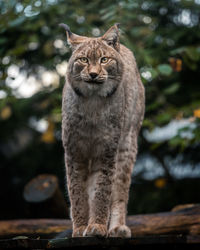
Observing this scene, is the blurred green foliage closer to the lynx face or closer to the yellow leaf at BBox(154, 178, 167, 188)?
the yellow leaf at BBox(154, 178, 167, 188)

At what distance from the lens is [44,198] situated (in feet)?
20.8

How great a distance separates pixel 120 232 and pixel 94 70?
61.1 inches

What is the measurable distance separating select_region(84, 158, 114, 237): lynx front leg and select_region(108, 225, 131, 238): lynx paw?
0.18 meters

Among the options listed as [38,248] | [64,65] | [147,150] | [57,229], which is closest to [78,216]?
[38,248]

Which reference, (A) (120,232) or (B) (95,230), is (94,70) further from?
(A) (120,232)

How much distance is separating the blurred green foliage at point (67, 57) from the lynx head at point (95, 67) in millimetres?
1372

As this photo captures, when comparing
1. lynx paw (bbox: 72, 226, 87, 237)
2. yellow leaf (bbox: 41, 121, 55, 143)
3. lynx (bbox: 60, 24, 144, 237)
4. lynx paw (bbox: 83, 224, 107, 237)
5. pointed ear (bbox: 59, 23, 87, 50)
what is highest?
pointed ear (bbox: 59, 23, 87, 50)

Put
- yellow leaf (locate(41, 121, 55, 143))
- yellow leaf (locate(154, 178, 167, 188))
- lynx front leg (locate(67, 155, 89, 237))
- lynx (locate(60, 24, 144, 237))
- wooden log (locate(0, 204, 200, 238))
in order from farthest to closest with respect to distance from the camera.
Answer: yellow leaf (locate(41, 121, 55, 143)) → yellow leaf (locate(154, 178, 167, 188)) → wooden log (locate(0, 204, 200, 238)) → lynx front leg (locate(67, 155, 89, 237)) → lynx (locate(60, 24, 144, 237))

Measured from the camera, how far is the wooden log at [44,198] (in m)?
6.36

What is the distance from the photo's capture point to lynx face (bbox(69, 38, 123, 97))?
426cm

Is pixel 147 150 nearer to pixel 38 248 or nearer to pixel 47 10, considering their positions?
pixel 47 10

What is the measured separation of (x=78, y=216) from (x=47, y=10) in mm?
3812

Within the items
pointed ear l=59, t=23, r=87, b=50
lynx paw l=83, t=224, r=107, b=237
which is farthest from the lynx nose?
lynx paw l=83, t=224, r=107, b=237

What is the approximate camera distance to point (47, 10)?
7.21 meters
